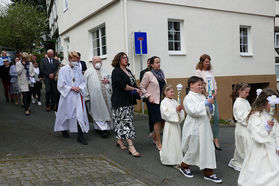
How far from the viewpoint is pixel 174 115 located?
511cm

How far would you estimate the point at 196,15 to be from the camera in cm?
1216

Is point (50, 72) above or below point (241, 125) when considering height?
above

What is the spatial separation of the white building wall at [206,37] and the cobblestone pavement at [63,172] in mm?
5820

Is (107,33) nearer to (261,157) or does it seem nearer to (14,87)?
(14,87)

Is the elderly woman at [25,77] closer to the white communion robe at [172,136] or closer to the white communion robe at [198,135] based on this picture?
the white communion robe at [172,136]

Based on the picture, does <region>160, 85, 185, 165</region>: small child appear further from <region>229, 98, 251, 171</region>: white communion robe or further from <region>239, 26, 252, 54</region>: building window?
<region>239, 26, 252, 54</region>: building window

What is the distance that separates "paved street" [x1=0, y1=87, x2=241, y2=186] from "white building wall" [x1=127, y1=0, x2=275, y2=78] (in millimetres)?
4526

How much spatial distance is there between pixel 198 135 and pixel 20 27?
26.9 meters

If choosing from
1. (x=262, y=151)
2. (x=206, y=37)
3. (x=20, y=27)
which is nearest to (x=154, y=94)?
(x=262, y=151)

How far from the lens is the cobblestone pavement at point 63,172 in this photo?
4270 millimetres

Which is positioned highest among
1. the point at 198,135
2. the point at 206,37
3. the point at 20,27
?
the point at 20,27

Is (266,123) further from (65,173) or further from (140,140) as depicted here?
(140,140)

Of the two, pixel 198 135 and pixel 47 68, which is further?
pixel 47 68

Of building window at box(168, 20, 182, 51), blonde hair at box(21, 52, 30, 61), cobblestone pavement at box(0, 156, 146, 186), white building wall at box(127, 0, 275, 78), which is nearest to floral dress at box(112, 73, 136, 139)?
cobblestone pavement at box(0, 156, 146, 186)
